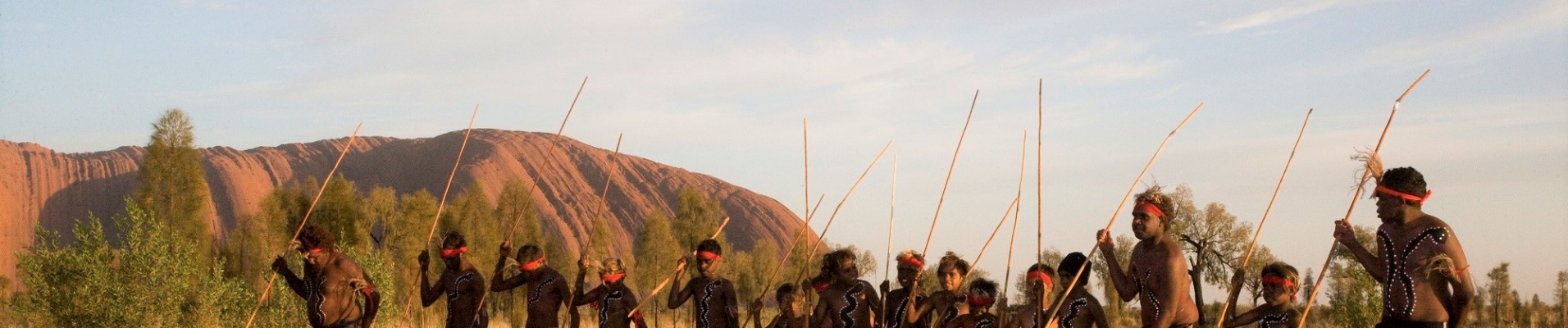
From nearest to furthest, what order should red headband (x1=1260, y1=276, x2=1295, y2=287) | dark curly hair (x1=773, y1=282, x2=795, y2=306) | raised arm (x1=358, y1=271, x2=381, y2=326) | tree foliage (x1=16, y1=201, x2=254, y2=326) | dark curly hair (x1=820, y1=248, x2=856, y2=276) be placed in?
red headband (x1=1260, y1=276, x2=1295, y2=287), dark curly hair (x1=773, y1=282, x2=795, y2=306), raised arm (x1=358, y1=271, x2=381, y2=326), dark curly hair (x1=820, y1=248, x2=856, y2=276), tree foliage (x1=16, y1=201, x2=254, y2=326)

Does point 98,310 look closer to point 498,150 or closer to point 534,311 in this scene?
point 534,311

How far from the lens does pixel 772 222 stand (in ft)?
480

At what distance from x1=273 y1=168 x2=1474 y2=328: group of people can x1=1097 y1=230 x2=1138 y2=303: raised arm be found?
1 cm

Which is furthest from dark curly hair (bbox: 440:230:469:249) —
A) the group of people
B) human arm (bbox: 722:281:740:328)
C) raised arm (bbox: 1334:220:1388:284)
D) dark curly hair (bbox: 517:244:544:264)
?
raised arm (bbox: 1334:220:1388:284)

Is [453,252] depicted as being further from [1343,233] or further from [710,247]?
[1343,233]

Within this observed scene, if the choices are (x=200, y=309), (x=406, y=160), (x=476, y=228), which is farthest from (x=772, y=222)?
(x=200, y=309)

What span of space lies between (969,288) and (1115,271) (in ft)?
7.31

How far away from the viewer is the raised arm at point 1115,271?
7109 millimetres

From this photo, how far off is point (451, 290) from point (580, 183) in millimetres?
131017

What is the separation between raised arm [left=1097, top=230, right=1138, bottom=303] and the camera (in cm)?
711

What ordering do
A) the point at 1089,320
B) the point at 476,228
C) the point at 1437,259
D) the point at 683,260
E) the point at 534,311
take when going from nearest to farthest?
the point at 1437,259, the point at 1089,320, the point at 683,260, the point at 534,311, the point at 476,228

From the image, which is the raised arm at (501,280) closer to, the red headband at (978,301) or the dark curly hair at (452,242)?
the dark curly hair at (452,242)

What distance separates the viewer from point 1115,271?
739cm

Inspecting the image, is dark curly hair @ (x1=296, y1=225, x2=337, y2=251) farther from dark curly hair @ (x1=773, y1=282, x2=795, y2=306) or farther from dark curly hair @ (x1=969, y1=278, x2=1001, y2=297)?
dark curly hair @ (x1=969, y1=278, x2=1001, y2=297)
